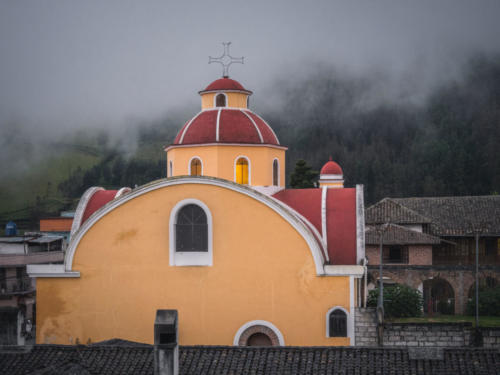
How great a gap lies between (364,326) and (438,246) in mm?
23656

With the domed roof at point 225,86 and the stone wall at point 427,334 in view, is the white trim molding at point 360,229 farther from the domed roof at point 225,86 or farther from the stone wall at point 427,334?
the domed roof at point 225,86

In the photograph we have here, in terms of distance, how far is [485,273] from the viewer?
41.2 metres

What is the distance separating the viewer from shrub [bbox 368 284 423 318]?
34469 mm

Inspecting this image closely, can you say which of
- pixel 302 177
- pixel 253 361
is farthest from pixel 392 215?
pixel 253 361

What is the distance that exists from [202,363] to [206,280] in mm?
5168

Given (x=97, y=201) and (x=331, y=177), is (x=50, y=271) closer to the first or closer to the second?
(x=97, y=201)

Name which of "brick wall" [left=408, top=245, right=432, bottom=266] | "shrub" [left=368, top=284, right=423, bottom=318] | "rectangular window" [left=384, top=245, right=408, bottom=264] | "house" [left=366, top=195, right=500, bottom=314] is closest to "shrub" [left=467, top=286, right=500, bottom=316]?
"house" [left=366, top=195, right=500, bottom=314]

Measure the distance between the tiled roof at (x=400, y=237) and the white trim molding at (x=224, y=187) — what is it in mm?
19072

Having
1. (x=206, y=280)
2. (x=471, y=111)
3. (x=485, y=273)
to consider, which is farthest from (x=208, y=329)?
(x=471, y=111)

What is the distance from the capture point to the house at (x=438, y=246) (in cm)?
3962

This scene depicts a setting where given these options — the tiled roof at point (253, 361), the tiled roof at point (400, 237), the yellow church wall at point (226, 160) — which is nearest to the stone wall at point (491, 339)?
the tiled roof at point (253, 361)

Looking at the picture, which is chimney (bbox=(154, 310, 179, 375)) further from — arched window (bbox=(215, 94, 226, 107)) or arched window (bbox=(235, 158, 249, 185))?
arched window (bbox=(215, 94, 226, 107))

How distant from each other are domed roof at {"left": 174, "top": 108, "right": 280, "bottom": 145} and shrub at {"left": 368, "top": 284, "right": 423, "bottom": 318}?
13.2m

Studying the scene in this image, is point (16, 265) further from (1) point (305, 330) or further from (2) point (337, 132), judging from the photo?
(2) point (337, 132)
